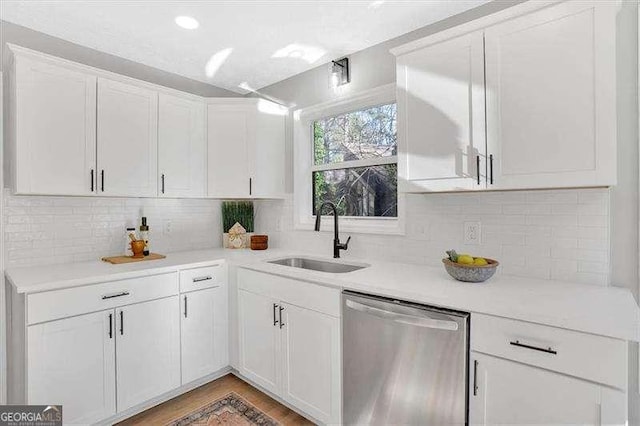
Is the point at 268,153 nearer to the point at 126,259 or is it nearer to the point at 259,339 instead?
the point at 126,259

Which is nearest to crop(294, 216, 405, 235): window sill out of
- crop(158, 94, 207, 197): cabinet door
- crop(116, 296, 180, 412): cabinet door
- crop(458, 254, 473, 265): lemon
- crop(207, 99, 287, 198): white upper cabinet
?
crop(207, 99, 287, 198): white upper cabinet

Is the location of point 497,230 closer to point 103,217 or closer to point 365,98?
point 365,98

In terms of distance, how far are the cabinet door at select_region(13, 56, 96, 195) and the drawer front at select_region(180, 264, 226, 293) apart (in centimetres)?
88

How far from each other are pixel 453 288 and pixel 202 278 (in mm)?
1798

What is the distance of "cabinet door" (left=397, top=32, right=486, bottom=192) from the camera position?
175 cm

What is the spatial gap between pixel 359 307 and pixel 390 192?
43.5 inches

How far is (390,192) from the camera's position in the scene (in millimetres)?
2631

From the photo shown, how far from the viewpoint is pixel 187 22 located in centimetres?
226

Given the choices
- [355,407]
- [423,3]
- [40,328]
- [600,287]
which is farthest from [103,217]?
[600,287]

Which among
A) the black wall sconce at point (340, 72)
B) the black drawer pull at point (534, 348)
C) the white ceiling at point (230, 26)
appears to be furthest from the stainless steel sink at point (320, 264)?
the white ceiling at point (230, 26)

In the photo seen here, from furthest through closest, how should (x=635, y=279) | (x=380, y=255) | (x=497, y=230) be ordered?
(x=380, y=255)
(x=497, y=230)
(x=635, y=279)

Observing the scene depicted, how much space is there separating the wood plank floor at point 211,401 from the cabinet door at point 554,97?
6.44 ft

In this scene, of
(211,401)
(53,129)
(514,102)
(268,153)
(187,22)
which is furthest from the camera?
(268,153)

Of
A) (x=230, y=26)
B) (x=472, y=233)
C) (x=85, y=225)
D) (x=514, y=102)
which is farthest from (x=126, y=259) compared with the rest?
(x=514, y=102)
